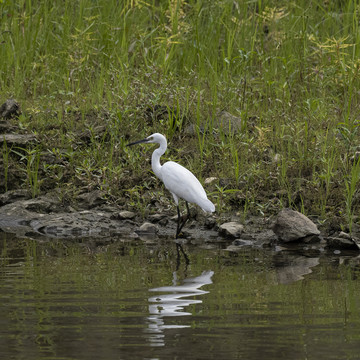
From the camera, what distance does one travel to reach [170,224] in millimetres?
7465

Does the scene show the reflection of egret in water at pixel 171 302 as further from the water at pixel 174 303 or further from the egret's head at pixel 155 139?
the egret's head at pixel 155 139

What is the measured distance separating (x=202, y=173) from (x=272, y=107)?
140cm

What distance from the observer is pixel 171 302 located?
14.9 ft

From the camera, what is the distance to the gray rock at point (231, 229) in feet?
22.5

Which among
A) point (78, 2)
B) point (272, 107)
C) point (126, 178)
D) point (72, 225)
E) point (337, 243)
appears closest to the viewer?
point (337, 243)

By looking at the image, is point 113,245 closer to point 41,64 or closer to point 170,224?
point 170,224

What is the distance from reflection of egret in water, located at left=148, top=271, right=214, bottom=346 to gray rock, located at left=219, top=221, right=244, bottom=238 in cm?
142

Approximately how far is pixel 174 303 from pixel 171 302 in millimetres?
26

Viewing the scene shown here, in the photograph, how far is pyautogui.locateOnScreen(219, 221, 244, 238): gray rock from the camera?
6.86 metres

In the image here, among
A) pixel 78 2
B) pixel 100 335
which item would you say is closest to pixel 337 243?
pixel 100 335

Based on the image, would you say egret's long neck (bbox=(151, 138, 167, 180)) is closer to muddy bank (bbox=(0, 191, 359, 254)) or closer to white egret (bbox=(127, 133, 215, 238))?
white egret (bbox=(127, 133, 215, 238))

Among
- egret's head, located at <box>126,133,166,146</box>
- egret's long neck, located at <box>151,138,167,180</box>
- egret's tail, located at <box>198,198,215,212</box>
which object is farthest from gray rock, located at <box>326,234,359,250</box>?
egret's head, located at <box>126,133,166,146</box>

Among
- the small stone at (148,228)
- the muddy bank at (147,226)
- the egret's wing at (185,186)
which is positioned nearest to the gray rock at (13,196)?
the muddy bank at (147,226)

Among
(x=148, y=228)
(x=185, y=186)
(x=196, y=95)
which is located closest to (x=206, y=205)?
(x=185, y=186)
